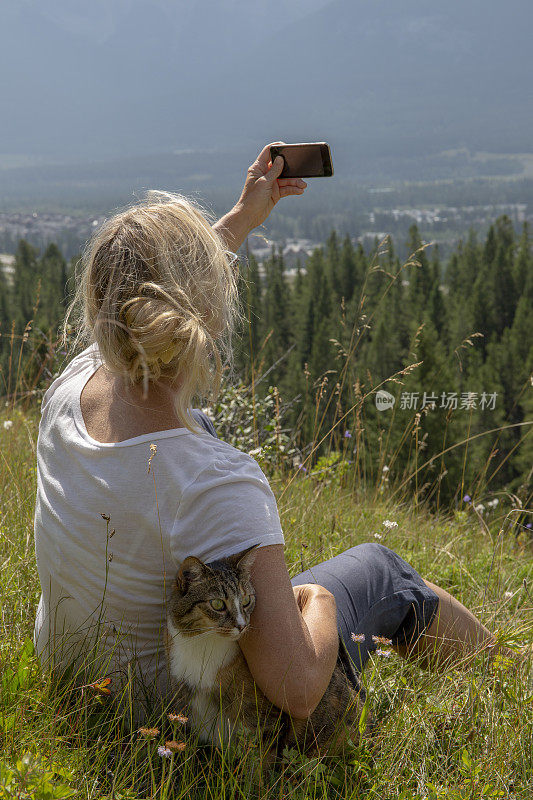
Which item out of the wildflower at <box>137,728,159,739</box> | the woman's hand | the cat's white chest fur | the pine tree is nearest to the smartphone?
the woman's hand

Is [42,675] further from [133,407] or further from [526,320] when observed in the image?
[526,320]

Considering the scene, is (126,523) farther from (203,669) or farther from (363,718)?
(363,718)

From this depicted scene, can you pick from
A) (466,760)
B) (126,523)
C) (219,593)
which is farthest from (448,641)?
(126,523)

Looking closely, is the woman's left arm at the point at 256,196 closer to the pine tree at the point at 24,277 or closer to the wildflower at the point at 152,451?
the wildflower at the point at 152,451

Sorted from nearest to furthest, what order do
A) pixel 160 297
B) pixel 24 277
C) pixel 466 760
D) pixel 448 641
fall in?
pixel 160 297
pixel 466 760
pixel 448 641
pixel 24 277

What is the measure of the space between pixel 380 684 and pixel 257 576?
31.2 inches

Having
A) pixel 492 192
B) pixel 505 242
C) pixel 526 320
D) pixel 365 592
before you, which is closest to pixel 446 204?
pixel 492 192

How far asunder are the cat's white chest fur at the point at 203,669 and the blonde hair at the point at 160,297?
0.45 metres

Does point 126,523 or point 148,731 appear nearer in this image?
point 148,731

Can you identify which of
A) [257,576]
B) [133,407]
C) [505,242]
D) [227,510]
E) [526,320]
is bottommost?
[526,320]

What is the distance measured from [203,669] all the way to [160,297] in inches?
30.0

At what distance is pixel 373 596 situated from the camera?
182cm

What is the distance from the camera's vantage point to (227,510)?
1257 millimetres

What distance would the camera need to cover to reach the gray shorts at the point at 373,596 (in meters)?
1.74
